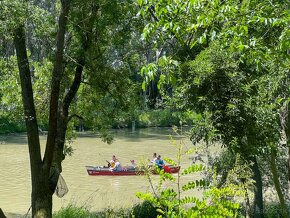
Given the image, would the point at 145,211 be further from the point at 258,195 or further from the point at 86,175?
the point at 86,175

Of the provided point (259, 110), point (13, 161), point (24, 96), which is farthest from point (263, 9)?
point (13, 161)

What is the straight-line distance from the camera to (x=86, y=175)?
21.0 m

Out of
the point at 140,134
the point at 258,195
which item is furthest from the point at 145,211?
the point at 140,134

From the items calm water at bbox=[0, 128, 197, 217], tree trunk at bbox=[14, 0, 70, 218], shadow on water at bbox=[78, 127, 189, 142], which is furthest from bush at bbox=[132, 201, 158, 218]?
shadow on water at bbox=[78, 127, 189, 142]

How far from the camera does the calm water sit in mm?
15823

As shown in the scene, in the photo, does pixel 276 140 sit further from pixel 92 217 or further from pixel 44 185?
pixel 92 217

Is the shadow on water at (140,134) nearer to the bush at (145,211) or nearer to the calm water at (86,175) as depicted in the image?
the calm water at (86,175)

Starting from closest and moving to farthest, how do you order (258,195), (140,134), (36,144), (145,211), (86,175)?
(36,144) < (258,195) < (145,211) < (86,175) < (140,134)

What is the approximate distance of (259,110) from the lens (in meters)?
6.45

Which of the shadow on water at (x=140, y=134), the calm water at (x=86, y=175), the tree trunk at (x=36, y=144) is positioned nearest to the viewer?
the tree trunk at (x=36, y=144)

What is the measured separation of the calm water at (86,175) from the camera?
15.8 metres

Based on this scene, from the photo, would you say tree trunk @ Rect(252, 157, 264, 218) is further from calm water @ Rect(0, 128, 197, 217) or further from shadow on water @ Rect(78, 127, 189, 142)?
shadow on water @ Rect(78, 127, 189, 142)

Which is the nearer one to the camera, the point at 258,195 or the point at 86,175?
the point at 258,195

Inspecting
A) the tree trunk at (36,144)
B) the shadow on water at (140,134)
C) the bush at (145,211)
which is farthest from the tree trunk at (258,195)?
the shadow on water at (140,134)
